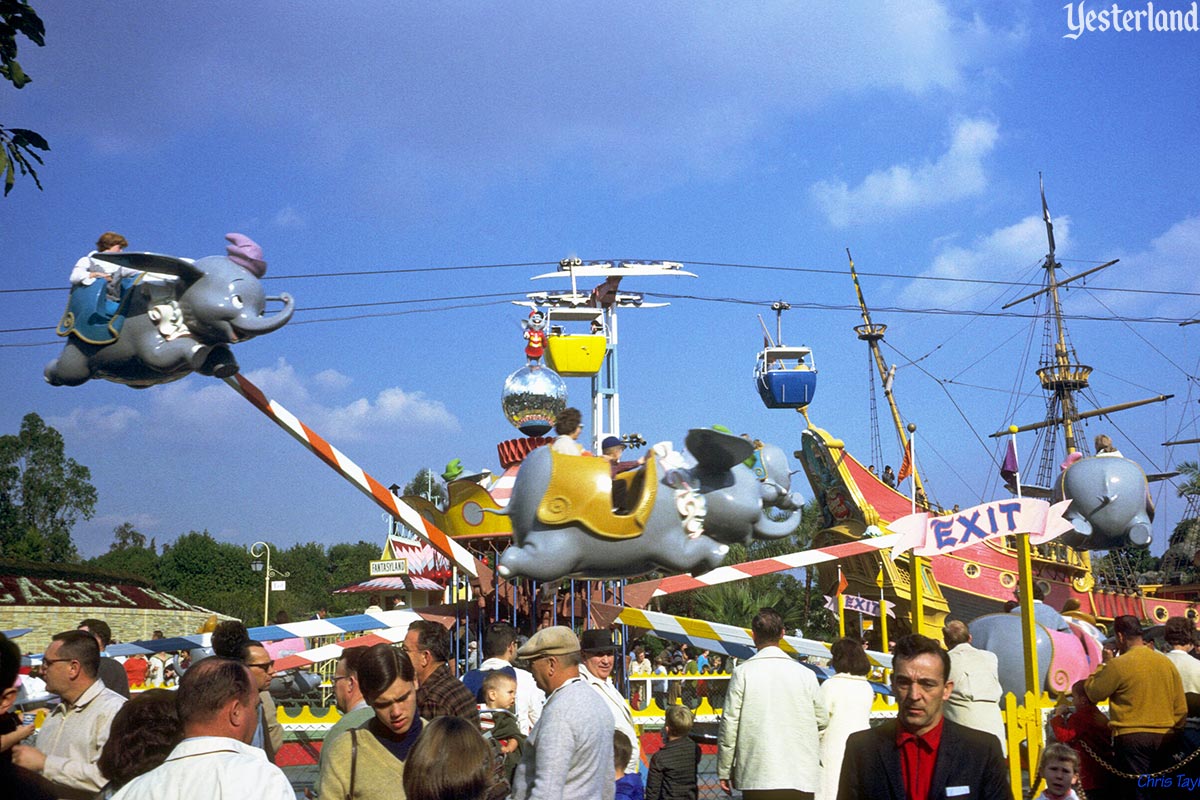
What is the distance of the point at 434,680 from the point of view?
464 centimetres

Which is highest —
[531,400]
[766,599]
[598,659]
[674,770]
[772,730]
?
[531,400]

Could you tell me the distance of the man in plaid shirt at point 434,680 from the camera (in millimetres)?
4555

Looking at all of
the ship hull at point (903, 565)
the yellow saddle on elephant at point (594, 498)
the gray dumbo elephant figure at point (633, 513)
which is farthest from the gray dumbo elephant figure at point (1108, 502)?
the ship hull at point (903, 565)

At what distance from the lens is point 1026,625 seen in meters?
8.21

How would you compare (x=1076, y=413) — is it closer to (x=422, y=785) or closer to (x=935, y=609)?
(x=935, y=609)

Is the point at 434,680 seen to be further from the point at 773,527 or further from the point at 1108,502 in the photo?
the point at 1108,502

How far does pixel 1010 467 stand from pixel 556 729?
833 centimetres

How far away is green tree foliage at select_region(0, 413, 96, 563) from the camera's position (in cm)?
4966

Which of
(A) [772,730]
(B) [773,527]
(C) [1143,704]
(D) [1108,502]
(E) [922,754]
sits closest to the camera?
(E) [922,754]

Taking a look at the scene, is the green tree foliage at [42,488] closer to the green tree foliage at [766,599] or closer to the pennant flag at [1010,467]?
the green tree foliage at [766,599]

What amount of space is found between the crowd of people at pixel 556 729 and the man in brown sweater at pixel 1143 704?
0.01 meters

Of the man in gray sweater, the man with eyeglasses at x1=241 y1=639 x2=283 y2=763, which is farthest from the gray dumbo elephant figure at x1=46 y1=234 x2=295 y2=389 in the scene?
the man in gray sweater

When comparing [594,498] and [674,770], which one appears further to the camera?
[594,498]

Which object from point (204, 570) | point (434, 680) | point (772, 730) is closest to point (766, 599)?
point (772, 730)
